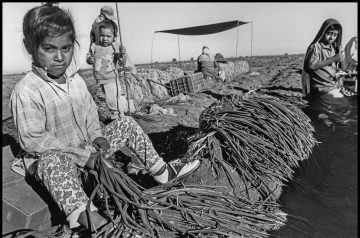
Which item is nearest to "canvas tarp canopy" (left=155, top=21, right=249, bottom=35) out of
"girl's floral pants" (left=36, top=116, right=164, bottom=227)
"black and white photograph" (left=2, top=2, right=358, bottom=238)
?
"black and white photograph" (left=2, top=2, right=358, bottom=238)

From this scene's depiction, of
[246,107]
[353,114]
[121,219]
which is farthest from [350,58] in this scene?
[121,219]

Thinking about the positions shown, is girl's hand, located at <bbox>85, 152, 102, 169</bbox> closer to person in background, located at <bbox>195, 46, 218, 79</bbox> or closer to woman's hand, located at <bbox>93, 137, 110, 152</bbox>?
woman's hand, located at <bbox>93, 137, 110, 152</bbox>

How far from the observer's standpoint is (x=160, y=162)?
6.56ft

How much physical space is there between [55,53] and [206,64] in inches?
326

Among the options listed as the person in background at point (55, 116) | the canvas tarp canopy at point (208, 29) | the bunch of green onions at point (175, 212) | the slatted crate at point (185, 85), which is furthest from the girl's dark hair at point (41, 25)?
the canvas tarp canopy at point (208, 29)

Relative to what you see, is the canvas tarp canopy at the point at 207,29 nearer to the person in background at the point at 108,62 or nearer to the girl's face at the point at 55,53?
the person in background at the point at 108,62

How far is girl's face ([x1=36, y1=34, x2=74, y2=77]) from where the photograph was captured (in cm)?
161

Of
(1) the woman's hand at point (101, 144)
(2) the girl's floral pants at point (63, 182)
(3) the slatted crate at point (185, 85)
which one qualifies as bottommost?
(2) the girl's floral pants at point (63, 182)

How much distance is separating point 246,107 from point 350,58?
9.13 feet

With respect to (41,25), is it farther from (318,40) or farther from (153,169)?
(318,40)

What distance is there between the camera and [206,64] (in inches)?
378

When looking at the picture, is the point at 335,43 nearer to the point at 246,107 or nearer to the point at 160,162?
the point at 246,107

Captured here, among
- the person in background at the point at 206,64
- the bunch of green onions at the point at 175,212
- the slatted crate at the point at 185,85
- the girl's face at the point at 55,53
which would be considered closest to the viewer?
the bunch of green onions at the point at 175,212

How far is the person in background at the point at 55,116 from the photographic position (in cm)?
152
